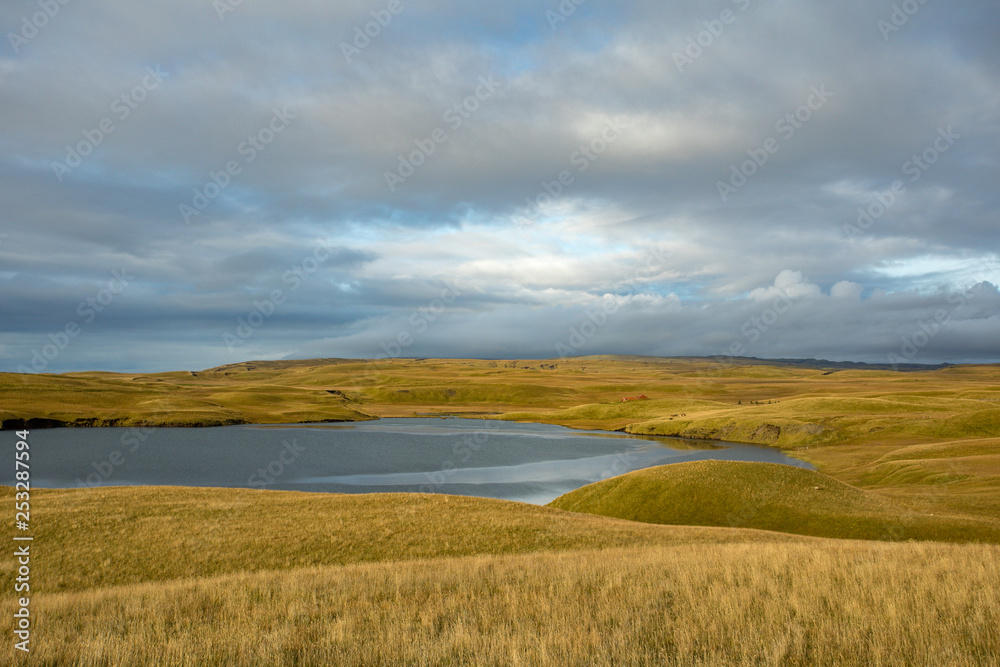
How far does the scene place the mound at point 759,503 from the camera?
35031 mm

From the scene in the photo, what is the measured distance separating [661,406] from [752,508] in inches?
4600

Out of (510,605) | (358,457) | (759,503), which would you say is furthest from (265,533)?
(358,457)

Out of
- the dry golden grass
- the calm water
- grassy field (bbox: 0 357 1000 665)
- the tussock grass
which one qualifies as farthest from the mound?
the dry golden grass

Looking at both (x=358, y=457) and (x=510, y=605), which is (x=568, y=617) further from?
(x=358, y=457)

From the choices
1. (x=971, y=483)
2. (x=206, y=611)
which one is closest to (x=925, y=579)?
(x=206, y=611)

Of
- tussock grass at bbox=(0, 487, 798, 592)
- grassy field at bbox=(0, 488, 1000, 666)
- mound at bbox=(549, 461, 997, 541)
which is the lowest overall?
mound at bbox=(549, 461, 997, 541)

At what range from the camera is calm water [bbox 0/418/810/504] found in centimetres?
6131

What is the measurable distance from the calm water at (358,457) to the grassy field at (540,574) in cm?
1903

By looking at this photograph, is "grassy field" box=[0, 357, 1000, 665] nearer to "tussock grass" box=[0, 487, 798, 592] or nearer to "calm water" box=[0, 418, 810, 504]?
"tussock grass" box=[0, 487, 798, 592]

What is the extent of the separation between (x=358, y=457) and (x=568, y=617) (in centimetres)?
7537

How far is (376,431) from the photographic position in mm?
120375

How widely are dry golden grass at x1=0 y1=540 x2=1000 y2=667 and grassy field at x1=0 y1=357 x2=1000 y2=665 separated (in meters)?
0.07

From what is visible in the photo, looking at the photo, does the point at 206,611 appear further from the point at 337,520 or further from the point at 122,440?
the point at 122,440

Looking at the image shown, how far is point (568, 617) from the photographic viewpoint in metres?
11.1
